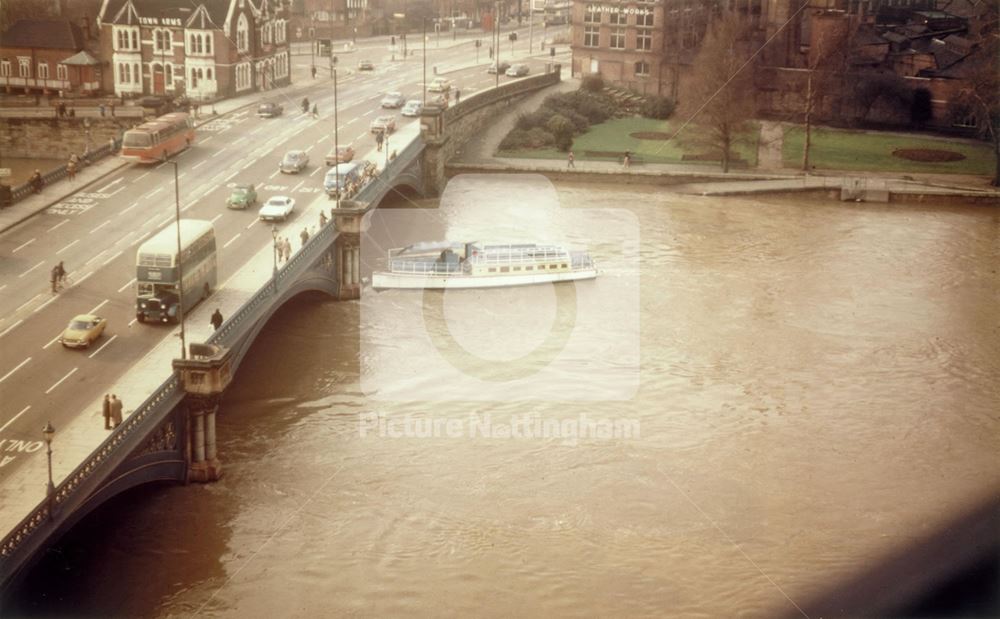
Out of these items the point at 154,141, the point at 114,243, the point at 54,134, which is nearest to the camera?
the point at 114,243

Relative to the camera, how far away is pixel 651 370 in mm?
42312

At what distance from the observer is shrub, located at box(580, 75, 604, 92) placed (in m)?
96.5

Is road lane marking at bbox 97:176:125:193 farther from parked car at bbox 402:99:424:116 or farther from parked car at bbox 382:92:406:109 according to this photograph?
parked car at bbox 382:92:406:109

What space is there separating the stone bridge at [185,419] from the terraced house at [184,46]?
30.1m

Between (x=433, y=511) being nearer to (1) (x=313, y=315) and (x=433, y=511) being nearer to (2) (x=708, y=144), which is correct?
(1) (x=313, y=315)

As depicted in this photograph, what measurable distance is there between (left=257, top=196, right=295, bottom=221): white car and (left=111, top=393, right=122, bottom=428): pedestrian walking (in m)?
23.2

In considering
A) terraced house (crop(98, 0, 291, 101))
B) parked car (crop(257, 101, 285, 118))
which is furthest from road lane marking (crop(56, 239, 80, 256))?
terraced house (crop(98, 0, 291, 101))

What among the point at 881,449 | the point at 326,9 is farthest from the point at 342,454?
the point at 326,9

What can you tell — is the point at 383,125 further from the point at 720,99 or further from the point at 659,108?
the point at 659,108

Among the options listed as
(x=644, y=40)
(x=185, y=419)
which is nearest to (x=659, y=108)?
(x=644, y=40)

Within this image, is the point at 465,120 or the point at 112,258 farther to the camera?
the point at 465,120

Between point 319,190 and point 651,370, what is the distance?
73.6ft

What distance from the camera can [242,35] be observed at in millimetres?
80562

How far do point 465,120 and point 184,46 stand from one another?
19.9m
